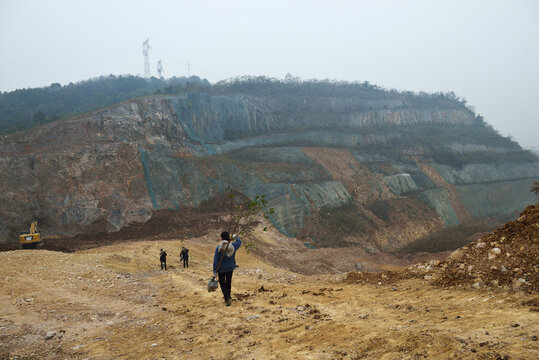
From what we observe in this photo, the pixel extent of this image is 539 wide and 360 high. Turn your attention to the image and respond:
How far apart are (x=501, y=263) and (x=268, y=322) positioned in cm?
427

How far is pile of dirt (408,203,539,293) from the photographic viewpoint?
569 cm

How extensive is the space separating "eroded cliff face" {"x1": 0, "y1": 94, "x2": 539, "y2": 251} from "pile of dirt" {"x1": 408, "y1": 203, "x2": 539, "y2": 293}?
70.6 feet

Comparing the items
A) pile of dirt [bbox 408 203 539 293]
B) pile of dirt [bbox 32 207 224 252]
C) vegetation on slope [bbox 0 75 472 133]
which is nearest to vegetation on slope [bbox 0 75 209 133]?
vegetation on slope [bbox 0 75 472 133]

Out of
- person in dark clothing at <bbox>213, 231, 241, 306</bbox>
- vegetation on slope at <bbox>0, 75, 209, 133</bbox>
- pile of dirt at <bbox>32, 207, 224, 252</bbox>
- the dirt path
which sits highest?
vegetation on slope at <bbox>0, 75, 209, 133</bbox>

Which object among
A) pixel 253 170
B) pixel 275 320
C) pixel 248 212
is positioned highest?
pixel 253 170

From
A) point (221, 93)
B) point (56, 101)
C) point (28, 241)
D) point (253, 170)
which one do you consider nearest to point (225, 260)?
point (28, 241)

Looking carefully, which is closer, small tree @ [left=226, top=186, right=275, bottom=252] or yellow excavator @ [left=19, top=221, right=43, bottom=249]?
small tree @ [left=226, top=186, right=275, bottom=252]

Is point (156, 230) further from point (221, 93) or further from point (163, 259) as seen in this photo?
point (221, 93)

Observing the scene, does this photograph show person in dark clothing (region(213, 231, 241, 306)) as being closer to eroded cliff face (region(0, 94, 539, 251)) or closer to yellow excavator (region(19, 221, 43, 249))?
yellow excavator (region(19, 221, 43, 249))

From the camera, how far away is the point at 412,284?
23.9 ft

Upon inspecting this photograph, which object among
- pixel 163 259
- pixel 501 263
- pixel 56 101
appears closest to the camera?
pixel 501 263

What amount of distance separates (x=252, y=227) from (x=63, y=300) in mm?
19075

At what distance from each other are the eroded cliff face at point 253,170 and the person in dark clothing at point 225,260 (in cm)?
2155

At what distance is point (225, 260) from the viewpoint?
23.1 ft
